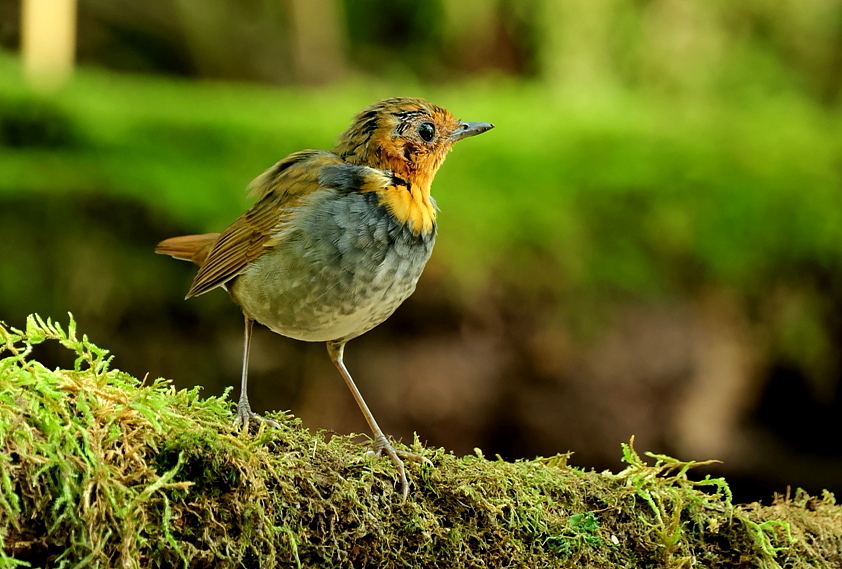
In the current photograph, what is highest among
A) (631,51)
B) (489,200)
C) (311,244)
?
(631,51)

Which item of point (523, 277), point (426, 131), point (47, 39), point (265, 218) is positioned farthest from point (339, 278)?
point (47, 39)

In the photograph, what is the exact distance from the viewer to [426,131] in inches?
122

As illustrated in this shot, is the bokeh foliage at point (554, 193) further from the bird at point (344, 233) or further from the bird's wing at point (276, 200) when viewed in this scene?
the bird at point (344, 233)

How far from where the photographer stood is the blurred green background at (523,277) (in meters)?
5.93

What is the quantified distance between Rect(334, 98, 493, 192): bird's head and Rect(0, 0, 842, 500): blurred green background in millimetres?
3083

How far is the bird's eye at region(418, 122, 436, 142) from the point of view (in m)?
3.09

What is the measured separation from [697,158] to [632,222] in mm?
1425

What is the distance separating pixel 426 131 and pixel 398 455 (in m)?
1.21

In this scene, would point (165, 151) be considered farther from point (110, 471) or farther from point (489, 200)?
point (110, 471)

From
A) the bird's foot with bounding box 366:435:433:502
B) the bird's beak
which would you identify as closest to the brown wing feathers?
the bird's beak

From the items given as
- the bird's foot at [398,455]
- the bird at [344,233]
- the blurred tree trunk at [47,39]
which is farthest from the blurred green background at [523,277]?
the bird's foot at [398,455]

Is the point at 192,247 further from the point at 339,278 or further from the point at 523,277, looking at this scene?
the point at 523,277

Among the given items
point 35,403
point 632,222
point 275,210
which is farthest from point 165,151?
point 35,403

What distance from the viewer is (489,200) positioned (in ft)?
23.0
